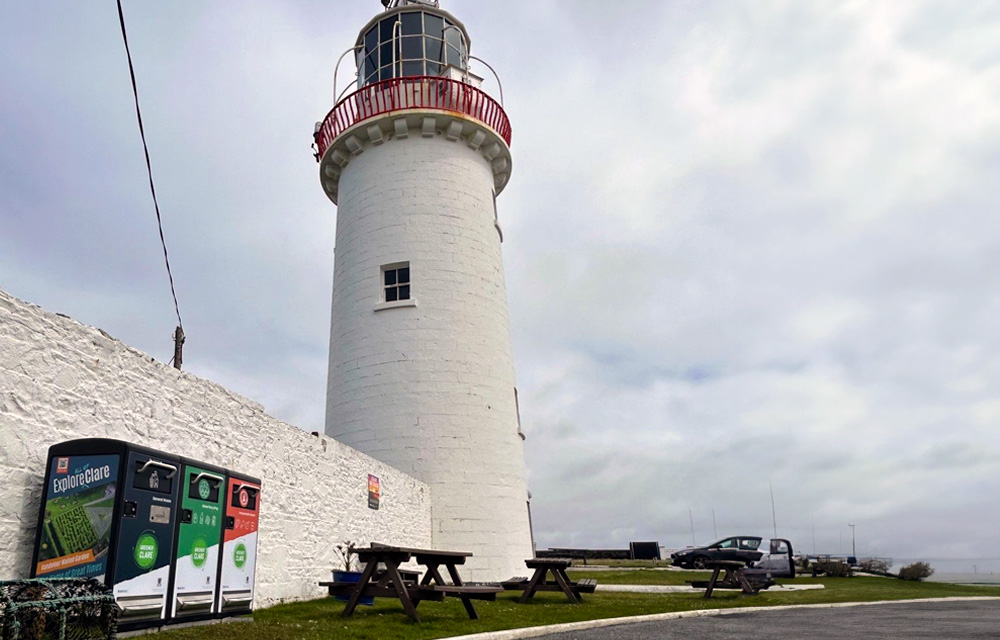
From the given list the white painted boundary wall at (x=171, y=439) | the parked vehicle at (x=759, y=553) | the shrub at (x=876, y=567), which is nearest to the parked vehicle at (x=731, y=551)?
the parked vehicle at (x=759, y=553)

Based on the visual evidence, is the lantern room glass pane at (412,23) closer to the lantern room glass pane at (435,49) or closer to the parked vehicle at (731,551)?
the lantern room glass pane at (435,49)

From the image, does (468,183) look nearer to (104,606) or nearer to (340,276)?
(340,276)

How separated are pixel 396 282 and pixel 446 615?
8941 millimetres

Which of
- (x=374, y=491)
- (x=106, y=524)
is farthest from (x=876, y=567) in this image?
(x=106, y=524)

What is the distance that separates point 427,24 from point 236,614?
15.9 m

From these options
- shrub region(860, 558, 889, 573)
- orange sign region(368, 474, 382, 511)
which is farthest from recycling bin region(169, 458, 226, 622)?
shrub region(860, 558, 889, 573)

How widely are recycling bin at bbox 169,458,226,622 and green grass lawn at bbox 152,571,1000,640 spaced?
11.1 inches

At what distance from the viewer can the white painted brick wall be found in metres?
15.9

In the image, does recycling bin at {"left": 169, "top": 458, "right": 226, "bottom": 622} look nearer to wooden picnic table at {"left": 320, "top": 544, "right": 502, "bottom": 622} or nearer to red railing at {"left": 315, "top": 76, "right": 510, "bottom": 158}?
wooden picnic table at {"left": 320, "top": 544, "right": 502, "bottom": 622}

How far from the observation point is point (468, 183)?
1842 centimetres

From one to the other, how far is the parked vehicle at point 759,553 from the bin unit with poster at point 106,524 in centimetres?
2064

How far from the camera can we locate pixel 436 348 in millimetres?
16484

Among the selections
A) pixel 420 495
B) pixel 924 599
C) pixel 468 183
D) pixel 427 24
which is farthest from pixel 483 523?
pixel 427 24

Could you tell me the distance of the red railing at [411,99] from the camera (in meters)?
18.2
